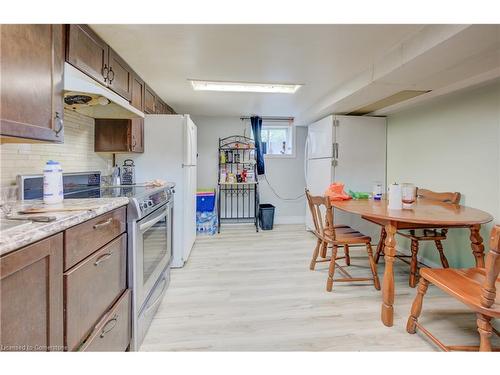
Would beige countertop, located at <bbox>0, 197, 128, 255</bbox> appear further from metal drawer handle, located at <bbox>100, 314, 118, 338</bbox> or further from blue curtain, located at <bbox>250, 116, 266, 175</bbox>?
blue curtain, located at <bbox>250, 116, 266, 175</bbox>

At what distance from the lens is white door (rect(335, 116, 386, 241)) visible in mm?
3590

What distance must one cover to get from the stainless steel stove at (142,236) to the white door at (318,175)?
7.55 ft

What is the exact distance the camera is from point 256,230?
4.36m

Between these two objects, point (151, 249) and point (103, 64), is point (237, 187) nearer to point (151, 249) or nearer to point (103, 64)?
point (151, 249)

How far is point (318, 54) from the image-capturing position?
2.03 meters

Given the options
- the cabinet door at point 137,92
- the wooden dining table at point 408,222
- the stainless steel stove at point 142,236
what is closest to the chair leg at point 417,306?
the wooden dining table at point 408,222

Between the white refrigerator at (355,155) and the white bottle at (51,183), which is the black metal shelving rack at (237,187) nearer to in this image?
the white refrigerator at (355,155)

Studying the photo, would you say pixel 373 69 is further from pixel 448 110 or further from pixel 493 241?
pixel 493 241

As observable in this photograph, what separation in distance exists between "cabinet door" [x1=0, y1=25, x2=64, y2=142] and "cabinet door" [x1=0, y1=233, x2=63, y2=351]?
20.5 inches

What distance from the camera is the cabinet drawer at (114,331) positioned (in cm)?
111

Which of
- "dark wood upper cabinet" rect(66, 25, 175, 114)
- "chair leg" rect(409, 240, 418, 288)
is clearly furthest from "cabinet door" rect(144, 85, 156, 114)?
"chair leg" rect(409, 240, 418, 288)

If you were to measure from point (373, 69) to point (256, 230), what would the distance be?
2.95 metres

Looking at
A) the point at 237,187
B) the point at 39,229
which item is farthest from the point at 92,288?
the point at 237,187

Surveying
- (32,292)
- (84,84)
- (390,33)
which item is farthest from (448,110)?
(32,292)
